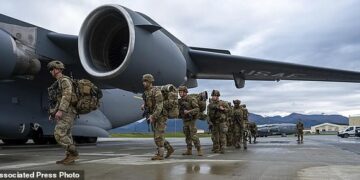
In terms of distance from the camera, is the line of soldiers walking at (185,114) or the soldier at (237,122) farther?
the soldier at (237,122)

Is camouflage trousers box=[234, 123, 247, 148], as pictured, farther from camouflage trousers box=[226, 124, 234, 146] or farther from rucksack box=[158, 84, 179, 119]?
rucksack box=[158, 84, 179, 119]

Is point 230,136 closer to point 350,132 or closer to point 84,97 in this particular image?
point 84,97

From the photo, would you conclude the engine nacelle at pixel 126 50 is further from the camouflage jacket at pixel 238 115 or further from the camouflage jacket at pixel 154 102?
the camouflage jacket at pixel 238 115

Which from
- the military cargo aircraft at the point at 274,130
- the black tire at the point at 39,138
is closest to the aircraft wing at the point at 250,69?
the black tire at the point at 39,138

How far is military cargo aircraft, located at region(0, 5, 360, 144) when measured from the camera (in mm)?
10188

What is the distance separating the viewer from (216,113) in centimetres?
1074

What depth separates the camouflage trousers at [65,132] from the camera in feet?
22.8

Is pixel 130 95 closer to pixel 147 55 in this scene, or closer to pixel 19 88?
pixel 19 88

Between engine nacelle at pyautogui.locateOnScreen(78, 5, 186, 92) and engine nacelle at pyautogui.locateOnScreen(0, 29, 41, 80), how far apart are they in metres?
1.27

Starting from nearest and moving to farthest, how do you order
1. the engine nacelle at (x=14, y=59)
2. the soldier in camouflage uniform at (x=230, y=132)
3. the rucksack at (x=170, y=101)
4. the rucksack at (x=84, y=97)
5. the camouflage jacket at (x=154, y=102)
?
the rucksack at (x=84, y=97) < the camouflage jacket at (x=154, y=102) < the rucksack at (x=170, y=101) < the engine nacelle at (x=14, y=59) < the soldier in camouflage uniform at (x=230, y=132)

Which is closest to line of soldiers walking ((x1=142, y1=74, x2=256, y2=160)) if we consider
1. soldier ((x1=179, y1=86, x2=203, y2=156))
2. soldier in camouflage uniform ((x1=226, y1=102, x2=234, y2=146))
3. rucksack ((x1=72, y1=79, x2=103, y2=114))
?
soldier ((x1=179, y1=86, x2=203, y2=156))

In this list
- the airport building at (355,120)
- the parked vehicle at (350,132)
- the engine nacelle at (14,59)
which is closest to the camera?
the engine nacelle at (14,59)

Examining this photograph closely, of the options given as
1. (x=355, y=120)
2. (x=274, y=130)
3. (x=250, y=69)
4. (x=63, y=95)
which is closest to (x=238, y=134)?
(x=250, y=69)

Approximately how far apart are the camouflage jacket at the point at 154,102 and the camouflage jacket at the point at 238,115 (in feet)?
19.1
